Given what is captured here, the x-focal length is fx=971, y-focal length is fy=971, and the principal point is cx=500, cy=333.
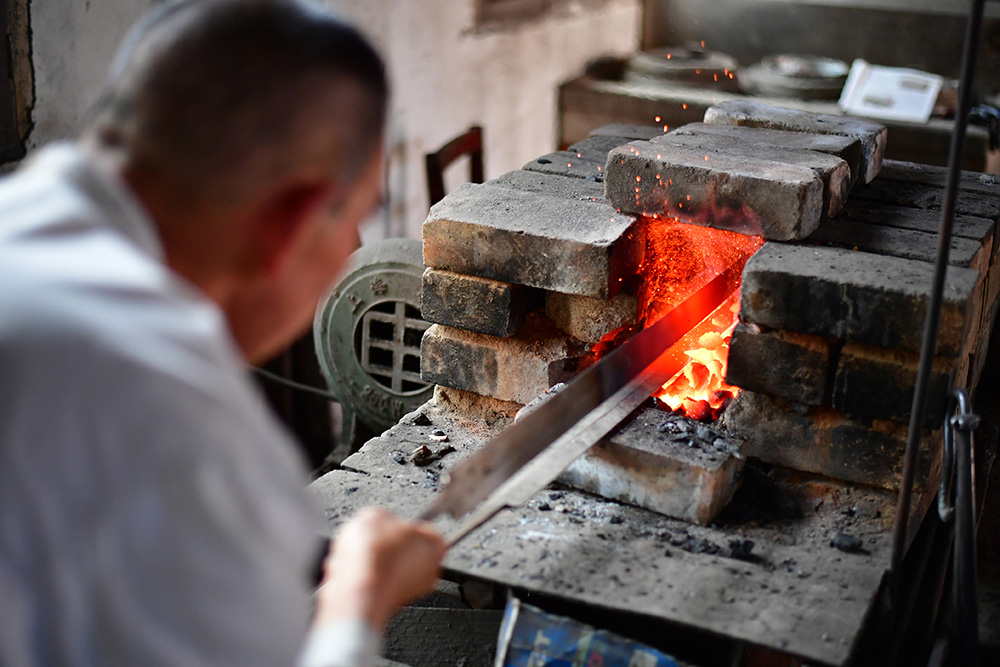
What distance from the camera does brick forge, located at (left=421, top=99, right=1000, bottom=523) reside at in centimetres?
225

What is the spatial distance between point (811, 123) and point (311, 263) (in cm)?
229

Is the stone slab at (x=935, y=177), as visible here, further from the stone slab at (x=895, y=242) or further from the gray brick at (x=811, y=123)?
the stone slab at (x=895, y=242)

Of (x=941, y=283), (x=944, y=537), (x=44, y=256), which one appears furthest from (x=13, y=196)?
(x=944, y=537)

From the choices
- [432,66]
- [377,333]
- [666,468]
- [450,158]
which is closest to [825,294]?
[666,468]

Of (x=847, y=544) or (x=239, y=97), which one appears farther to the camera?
(x=847, y=544)

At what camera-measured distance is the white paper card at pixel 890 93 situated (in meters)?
5.85

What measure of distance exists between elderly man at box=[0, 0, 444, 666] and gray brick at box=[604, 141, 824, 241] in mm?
1460

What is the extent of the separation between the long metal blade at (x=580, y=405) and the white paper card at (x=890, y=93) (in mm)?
3681

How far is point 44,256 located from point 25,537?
0.26 metres

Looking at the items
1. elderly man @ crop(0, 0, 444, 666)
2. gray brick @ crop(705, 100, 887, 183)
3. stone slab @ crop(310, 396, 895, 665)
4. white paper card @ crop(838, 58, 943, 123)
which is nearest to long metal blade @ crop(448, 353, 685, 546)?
stone slab @ crop(310, 396, 895, 665)

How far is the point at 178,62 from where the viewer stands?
1.08 m

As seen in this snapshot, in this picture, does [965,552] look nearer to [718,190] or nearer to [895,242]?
[895,242]

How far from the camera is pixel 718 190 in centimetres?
249

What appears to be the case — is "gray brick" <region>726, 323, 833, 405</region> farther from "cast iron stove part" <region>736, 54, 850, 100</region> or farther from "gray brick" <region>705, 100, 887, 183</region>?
"cast iron stove part" <region>736, 54, 850, 100</region>
